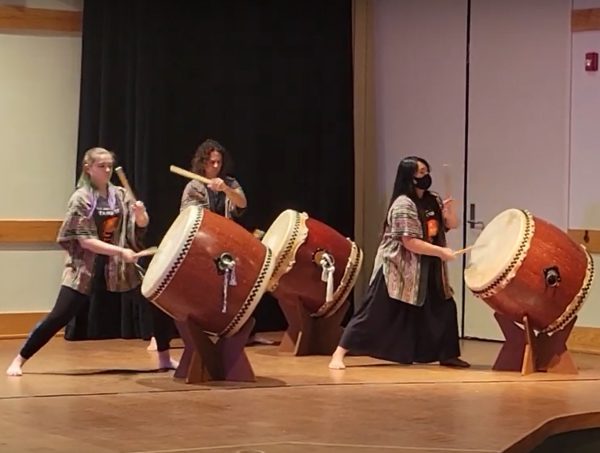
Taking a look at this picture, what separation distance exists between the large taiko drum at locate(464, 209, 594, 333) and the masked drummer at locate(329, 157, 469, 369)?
0.26 meters

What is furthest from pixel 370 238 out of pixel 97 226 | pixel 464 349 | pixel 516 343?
pixel 97 226

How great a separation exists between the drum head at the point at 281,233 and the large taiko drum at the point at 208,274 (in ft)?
2.73

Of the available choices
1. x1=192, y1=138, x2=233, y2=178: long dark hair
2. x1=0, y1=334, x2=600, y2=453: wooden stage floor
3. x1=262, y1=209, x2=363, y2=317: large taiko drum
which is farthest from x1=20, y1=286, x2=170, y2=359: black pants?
x1=192, y1=138, x2=233, y2=178: long dark hair

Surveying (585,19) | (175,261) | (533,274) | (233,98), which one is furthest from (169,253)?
(585,19)

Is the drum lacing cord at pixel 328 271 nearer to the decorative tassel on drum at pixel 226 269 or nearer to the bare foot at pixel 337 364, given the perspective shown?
the bare foot at pixel 337 364

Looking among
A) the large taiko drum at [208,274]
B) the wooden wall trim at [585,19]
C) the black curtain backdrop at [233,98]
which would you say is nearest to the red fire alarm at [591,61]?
the wooden wall trim at [585,19]

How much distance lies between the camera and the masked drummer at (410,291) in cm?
566

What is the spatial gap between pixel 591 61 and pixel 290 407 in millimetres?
2986

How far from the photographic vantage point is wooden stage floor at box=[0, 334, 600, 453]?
13.1 ft

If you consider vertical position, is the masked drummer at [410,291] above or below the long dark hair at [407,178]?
below

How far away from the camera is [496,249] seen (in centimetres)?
554

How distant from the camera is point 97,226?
5.29 meters

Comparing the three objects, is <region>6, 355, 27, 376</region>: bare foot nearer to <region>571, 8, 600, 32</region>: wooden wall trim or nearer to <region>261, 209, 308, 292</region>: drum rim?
<region>261, 209, 308, 292</region>: drum rim

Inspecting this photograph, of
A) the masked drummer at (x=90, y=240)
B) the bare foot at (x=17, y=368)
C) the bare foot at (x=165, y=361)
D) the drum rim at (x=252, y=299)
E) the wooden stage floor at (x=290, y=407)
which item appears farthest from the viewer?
the bare foot at (x=165, y=361)
